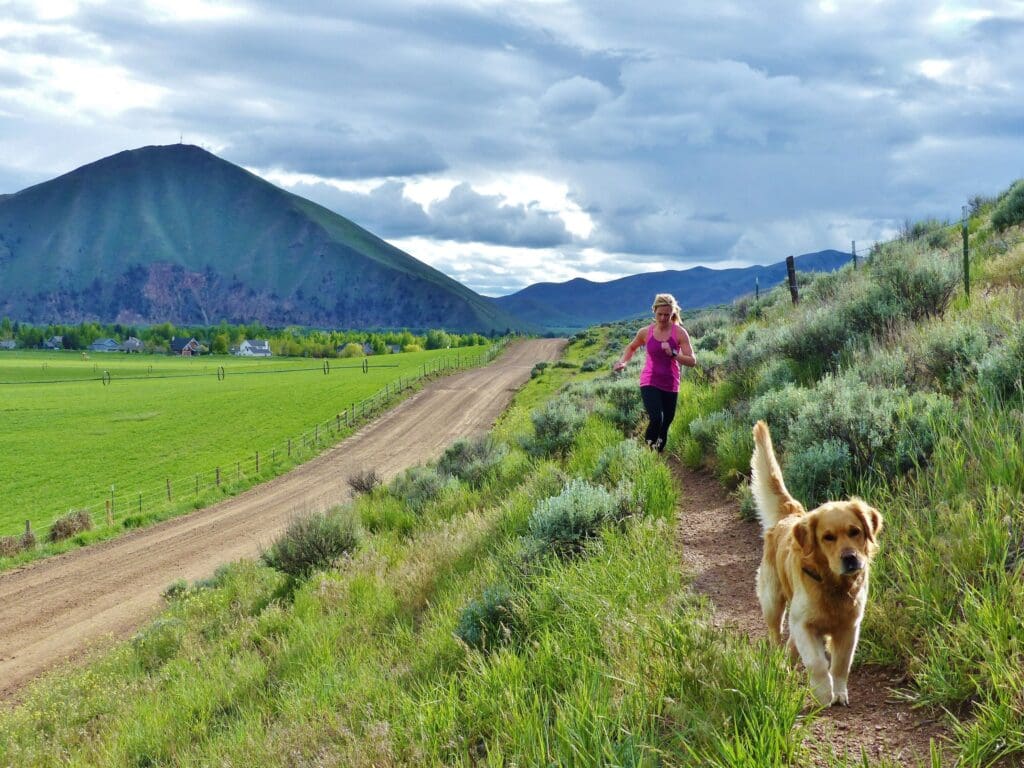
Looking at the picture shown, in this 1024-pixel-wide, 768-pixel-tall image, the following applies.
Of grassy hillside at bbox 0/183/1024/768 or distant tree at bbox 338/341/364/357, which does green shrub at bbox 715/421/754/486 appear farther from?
distant tree at bbox 338/341/364/357

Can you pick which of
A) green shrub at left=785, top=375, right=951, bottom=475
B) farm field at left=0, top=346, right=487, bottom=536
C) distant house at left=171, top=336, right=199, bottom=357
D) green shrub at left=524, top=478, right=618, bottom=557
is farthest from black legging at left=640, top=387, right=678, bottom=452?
distant house at left=171, top=336, right=199, bottom=357

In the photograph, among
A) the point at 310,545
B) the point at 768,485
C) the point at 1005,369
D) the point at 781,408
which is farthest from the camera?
the point at 310,545

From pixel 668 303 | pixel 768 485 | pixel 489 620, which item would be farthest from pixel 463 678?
pixel 668 303

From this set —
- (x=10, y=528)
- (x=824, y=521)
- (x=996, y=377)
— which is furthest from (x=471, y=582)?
(x=10, y=528)

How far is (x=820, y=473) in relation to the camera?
5.90 m

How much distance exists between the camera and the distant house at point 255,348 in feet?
631

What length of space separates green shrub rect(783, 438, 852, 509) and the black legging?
3770 mm

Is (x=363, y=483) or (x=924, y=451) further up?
(x=924, y=451)

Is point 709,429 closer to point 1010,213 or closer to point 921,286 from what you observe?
point 921,286

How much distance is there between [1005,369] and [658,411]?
448cm

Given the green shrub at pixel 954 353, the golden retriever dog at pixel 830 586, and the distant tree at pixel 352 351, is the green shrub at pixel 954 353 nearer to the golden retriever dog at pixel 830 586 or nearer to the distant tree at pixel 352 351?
the golden retriever dog at pixel 830 586

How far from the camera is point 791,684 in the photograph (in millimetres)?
2961

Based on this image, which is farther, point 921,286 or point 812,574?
point 921,286

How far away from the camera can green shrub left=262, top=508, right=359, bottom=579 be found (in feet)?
40.8
